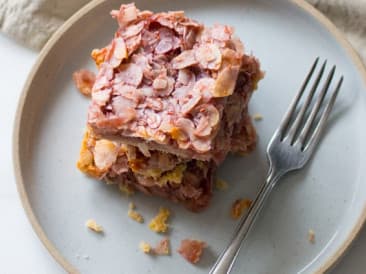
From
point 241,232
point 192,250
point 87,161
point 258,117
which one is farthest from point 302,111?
point 87,161

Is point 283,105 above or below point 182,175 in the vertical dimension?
above

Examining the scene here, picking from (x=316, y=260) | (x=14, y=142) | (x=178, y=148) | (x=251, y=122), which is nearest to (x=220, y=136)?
(x=178, y=148)

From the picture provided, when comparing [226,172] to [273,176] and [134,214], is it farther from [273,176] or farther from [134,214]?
[134,214]

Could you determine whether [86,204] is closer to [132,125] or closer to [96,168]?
[96,168]

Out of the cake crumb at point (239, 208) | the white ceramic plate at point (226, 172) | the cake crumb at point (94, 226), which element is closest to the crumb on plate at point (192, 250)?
the white ceramic plate at point (226, 172)

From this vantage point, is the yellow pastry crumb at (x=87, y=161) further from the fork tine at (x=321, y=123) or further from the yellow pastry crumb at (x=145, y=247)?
the fork tine at (x=321, y=123)

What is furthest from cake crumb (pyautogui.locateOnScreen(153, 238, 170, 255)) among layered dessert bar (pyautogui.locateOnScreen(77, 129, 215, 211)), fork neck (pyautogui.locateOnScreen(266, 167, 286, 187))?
fork neck (pyautogui.locateOnScreen(266, 167, 286, 187))
